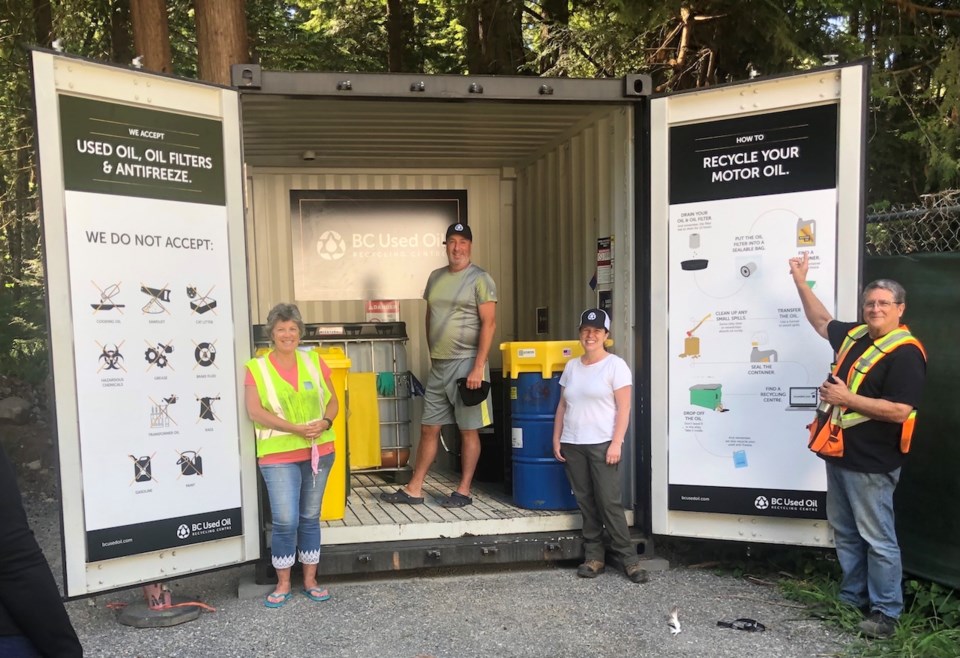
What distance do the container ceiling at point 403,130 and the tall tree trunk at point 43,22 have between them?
438 cm

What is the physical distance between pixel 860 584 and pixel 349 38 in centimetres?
1049

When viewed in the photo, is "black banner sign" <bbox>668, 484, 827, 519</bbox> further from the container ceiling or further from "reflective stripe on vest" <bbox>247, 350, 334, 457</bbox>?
the container ceiling

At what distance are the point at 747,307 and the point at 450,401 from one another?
1.97 m

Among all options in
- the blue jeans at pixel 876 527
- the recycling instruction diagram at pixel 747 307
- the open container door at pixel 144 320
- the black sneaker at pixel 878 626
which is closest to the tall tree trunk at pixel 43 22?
the open container door at pixel 144 320

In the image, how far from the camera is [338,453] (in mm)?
4652

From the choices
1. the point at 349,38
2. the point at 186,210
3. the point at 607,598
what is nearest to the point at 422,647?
the point at 607,598

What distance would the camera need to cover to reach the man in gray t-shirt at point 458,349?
16.2 feet

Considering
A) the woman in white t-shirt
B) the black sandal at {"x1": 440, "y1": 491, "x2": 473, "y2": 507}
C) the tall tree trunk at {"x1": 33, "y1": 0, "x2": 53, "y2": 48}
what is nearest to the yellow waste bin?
the black sandal at {"x1": 440, "y1": 491, "x2": 473, "y2": 507}

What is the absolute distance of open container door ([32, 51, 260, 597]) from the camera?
3.51 metres

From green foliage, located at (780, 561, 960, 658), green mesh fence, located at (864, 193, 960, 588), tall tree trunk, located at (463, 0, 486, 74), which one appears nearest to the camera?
green foliage, located at (780, 561, 960, 658)

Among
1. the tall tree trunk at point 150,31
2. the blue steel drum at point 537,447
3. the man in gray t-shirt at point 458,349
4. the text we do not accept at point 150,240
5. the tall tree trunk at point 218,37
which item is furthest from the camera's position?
the tall tree trunk at point 150,31

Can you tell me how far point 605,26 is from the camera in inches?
317

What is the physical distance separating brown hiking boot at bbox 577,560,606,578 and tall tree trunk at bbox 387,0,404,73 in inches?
337

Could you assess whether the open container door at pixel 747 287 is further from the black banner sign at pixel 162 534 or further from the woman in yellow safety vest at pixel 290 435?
the black banner sign at pixel 162 534
